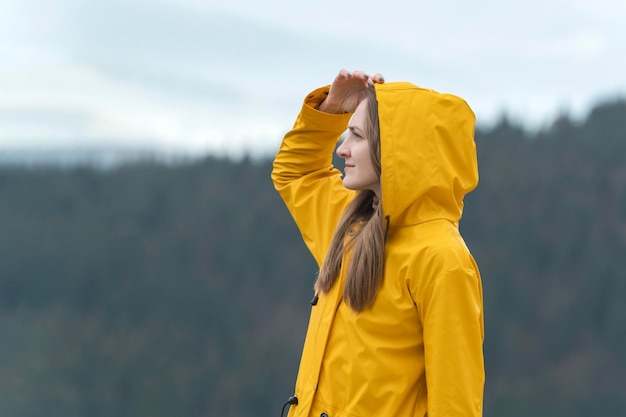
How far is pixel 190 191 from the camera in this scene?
48.7 m

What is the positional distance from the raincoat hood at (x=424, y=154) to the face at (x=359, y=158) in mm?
88

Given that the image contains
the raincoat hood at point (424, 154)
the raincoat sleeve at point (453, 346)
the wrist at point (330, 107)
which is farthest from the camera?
the wrist at point (330, 107)

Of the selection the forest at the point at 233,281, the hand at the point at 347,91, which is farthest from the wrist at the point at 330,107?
the forest at the point at 233,281

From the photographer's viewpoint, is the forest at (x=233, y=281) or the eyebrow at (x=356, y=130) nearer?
the eyebrow at (x=356, y=130)

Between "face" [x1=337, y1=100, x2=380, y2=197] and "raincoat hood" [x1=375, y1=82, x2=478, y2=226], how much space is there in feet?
0.29

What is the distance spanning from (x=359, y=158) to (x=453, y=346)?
1.51 feet

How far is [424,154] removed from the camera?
6.62 ft

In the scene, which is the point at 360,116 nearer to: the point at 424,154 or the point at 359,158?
the point at 359,158

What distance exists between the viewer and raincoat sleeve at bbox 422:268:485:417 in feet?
6.22

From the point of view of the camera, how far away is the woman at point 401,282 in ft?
6.29

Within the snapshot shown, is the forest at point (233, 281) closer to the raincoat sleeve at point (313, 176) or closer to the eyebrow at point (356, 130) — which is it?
the raincoat sleeve at point (313, 176)

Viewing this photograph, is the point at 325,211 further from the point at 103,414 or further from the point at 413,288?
the point at 103,414

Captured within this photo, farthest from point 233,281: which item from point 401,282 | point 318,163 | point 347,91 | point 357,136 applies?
point 401,282

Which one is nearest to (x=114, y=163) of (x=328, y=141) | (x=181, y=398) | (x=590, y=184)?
(x=181, y=398)
